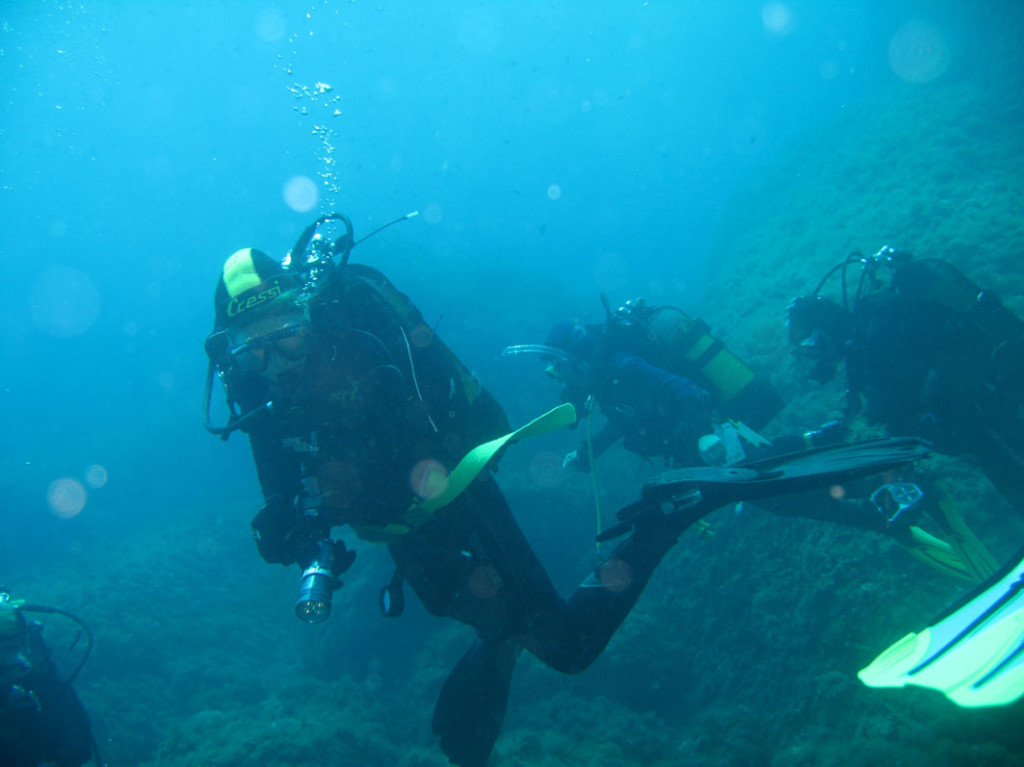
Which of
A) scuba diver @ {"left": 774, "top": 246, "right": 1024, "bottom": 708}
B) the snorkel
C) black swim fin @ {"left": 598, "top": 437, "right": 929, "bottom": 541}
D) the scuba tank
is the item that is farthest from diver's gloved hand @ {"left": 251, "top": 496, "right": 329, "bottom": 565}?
scuba diver @ {"left": 774, "top": 246, "right": 1024, "bottom": 708}

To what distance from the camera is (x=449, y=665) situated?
7988 millimetres

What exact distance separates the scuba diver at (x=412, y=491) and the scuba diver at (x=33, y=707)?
440cm

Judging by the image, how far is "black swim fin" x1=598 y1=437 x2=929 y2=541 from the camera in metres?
2.55

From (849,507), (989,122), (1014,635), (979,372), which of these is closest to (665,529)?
(1014,635)

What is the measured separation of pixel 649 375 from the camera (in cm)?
509

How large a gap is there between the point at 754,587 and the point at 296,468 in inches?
224

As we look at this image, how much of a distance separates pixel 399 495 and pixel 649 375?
10.5 feet

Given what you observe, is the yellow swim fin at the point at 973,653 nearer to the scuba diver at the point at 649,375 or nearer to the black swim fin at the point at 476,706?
the black swim fin at the point at 476,706

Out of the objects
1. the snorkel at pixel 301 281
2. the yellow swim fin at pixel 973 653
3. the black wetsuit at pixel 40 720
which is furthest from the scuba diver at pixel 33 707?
the yellow swim fin at pixel 973 653

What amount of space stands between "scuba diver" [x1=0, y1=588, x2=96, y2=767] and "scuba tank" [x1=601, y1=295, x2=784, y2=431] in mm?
7088

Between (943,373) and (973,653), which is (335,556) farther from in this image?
(943,373)

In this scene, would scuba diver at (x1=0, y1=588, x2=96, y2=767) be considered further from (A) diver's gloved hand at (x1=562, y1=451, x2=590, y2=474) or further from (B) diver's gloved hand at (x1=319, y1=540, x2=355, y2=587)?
(A) diver's gloved hand at (x1=562, y1=451, x2=590, y2=474)

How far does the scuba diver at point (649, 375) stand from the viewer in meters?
5.16

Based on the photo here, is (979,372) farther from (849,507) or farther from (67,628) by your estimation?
(67,628)
